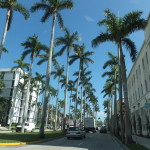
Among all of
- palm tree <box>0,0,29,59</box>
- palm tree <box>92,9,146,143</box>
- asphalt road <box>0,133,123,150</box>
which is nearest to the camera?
asphalt road <box>0,133,123,150</box>

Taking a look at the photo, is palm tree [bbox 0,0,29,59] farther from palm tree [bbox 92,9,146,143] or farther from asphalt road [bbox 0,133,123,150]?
asphalt road [bbox 0,133,123,150]

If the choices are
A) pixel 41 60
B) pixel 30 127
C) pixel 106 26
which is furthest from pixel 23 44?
pixel 106 26

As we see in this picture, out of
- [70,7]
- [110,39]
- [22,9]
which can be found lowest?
[110,39]

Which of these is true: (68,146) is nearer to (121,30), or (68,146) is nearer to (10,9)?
(121,30)

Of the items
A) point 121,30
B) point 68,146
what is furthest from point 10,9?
point 68,146

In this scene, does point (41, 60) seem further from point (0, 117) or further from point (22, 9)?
point (0, 117)

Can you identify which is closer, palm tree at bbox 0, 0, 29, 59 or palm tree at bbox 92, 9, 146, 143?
palm tree at bbox 92, 9, 146, 143

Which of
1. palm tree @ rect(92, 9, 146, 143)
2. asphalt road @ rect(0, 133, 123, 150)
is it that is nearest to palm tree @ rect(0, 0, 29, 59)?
palm tree @ rect(92, 9, 146, 143)

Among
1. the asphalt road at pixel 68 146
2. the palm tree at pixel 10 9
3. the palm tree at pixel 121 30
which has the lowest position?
the asphalt road at pixel 68 146

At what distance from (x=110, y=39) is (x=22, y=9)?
12130mm

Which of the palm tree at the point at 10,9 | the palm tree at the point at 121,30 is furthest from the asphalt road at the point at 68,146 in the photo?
the palm tree at the point at 10,9

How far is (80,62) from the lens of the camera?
4403 centimetres

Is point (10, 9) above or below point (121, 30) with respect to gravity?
above

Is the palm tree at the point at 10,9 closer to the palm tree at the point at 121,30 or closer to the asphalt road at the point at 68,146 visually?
the palm tree at the point at 121,30
